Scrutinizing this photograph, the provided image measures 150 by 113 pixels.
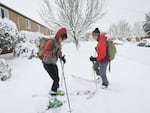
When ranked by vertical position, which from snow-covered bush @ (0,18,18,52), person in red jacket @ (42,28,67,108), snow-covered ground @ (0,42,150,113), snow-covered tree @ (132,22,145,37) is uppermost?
snow-covered tree @ (132,22,145,37)

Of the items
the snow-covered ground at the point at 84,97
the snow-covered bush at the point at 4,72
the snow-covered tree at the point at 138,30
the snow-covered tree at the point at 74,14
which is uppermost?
the snow-covered tree at the point at 138,30

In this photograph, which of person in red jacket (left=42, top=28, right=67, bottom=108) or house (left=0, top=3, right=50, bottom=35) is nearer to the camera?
person in red jacket (left=42, top=28, right=67, bottom=108)

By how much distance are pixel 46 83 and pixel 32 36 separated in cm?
921

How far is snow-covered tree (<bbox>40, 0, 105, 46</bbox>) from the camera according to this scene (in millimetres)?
17922

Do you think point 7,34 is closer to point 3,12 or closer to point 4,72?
point 4,72

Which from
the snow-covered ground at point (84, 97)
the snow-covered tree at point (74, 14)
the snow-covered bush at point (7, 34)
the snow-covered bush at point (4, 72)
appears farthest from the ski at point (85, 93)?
the snow-covered tree at point (74, 14)

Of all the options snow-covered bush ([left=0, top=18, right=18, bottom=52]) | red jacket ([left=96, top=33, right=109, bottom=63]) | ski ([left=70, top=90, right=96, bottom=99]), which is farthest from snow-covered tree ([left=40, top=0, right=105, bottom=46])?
ski ([left=70, top=90, right=96, bottom=99])

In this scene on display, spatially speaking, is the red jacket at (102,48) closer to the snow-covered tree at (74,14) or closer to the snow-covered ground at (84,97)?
the snow-covered ground at (84,97)

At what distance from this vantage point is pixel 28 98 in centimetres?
447

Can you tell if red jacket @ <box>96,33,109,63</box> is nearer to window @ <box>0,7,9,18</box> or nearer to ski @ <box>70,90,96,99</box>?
ski @ <box>70,90,96,99</box>

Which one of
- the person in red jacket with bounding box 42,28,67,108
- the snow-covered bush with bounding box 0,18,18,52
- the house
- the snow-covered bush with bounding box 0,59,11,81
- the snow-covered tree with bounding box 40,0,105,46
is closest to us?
the person in red jacket with bounding box 42,28,67,108

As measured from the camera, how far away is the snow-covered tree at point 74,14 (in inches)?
706

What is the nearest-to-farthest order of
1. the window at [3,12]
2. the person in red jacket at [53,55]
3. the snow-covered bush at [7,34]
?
the person in red jacket at [53,55]
the snow-covered bush at [7,34]
the window at [3,12]

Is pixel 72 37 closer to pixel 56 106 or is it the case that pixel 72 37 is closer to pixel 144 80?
pixel 144 80
